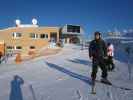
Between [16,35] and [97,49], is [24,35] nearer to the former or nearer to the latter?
[16,35]

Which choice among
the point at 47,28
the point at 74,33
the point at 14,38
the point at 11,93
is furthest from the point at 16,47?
the point at 11,93

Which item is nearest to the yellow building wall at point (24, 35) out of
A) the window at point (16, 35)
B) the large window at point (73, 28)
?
the window at point (16, 35)

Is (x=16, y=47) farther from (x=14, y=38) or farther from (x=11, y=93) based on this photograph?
(x=11, y=93)

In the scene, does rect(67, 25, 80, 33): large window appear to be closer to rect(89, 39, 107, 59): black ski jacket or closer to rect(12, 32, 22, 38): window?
rect(12, 32, 22, 38): window

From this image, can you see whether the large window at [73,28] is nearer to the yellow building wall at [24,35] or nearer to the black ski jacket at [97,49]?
the yellow building wall at [24,35]

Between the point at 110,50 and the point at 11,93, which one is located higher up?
the point at 110,50

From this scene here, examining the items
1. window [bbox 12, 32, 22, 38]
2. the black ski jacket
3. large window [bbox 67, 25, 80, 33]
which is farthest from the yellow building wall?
the black ski jacket

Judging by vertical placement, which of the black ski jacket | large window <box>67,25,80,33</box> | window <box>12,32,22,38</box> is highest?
large window <box>67,25,80,33</box>

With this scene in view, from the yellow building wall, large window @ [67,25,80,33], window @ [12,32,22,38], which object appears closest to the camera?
large window @ [67,25,80,33]

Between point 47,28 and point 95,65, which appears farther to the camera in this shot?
point 47,28

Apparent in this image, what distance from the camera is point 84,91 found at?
37.5 feet

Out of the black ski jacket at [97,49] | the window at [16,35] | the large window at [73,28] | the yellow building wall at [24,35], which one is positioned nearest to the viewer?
the black ski jacket at [97,49]

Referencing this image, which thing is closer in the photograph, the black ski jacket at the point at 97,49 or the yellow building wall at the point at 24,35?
the black ski jacket at the point at 97,49

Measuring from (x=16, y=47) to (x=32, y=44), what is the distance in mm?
4217
